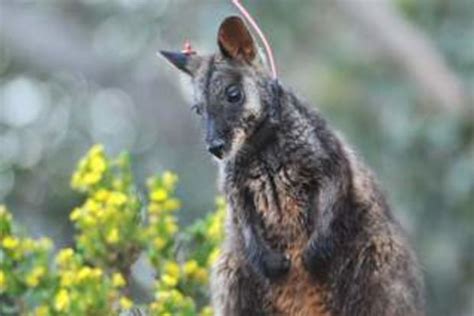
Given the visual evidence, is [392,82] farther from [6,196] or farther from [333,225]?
[333,225]

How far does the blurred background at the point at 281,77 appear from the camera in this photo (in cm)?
1527

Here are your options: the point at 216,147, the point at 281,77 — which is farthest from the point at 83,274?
the point at 281,77

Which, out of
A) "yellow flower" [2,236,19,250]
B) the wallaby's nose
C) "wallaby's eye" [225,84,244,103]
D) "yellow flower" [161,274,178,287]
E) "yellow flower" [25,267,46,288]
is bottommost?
"yellow flower" [25,267,46,288]

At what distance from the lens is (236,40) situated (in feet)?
24.7

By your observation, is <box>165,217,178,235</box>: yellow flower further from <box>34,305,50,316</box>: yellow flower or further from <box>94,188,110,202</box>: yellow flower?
<box>34,305,50,316</box>: yellow flower

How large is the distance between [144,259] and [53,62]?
12056 millimetres

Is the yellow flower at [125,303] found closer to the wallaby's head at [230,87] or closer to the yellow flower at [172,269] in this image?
the yellow flower at [172,269]

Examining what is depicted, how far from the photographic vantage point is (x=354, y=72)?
17891 mm

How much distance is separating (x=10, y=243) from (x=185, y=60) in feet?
3.94

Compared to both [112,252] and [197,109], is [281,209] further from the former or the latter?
[112,252]

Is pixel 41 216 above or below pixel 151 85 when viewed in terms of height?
below

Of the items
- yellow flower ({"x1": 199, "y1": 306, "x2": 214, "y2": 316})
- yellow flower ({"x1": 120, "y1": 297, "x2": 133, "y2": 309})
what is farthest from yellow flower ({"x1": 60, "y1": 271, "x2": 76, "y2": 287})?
yellow flower ({"x1": 199, "y1": 306, "x2": 214, "y2": 316})

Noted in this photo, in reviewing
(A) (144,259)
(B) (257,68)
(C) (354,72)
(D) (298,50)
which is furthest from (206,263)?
(D) (298,50)

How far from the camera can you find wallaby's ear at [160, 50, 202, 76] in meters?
7.58
